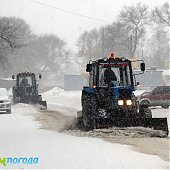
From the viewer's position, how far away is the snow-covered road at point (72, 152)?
29.2ft

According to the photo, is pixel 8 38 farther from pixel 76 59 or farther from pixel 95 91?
pixel 76 59

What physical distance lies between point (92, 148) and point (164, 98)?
68.4ft

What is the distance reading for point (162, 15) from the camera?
81.2 metres

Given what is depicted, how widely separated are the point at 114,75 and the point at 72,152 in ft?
19.4

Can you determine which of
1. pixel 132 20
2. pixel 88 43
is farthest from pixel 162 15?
pixel 88 43

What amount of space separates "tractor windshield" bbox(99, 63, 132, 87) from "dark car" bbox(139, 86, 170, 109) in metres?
15.5

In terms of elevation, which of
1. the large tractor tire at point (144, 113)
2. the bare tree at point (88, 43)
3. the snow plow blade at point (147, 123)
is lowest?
the snow plow blade at point (147, 123)

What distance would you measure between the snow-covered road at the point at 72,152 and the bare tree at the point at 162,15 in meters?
70.0

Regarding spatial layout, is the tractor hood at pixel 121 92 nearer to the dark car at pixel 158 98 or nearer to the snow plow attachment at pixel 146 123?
the snow plow attachment at pixel 146 123

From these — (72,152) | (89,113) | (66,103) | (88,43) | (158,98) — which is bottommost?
(66,103)

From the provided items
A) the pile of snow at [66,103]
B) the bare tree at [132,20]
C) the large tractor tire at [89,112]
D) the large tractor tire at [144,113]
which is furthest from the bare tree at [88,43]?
the large tractor tire at [144,113]

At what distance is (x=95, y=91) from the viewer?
15297 millimetres

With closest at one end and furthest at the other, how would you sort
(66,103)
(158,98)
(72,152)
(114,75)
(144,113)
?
1. (72,152)
2. (144,113)
3. (114,75)
4. (158,98)
5. (66,103)

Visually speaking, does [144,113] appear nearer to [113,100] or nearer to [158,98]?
[113,100]
